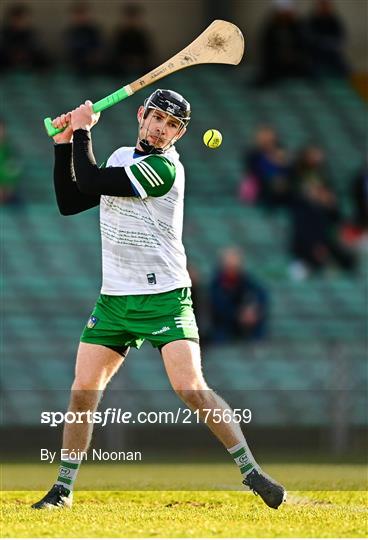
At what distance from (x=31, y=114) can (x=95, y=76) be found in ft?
3.51

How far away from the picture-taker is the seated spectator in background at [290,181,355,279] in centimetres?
1659

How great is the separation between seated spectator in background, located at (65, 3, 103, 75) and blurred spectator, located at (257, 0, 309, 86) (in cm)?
220

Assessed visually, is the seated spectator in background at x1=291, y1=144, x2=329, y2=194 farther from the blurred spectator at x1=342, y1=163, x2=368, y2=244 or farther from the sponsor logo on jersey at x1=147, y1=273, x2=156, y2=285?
→ the sponsor logo on jersey at x1=147, y1=273, x2=156, y2=285

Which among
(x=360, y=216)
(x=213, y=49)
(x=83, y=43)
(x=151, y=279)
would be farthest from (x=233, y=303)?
(x=151, y=279)

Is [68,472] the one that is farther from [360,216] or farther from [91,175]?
[360,216]

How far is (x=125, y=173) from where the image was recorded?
7.69m

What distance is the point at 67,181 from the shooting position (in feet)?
26.5

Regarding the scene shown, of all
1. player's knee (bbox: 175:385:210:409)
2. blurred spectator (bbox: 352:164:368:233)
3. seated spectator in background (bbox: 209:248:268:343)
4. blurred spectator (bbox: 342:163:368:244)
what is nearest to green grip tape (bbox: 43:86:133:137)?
player's knee (bbox: 175:385:210:409)

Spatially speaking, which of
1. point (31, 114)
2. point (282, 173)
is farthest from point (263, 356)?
point (31, 114)

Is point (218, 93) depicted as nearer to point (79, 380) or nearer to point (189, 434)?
point (189, 434)

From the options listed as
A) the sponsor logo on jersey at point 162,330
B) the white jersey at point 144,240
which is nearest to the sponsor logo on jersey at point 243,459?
the sponsor logo on jersey at point 162,330

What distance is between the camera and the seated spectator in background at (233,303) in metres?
14.9

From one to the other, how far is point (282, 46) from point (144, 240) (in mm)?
11723

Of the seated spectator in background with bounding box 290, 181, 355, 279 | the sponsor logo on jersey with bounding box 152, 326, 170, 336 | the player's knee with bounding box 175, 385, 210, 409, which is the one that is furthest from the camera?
the seated spectator in background with bounding box 290, 181, 355, 279
